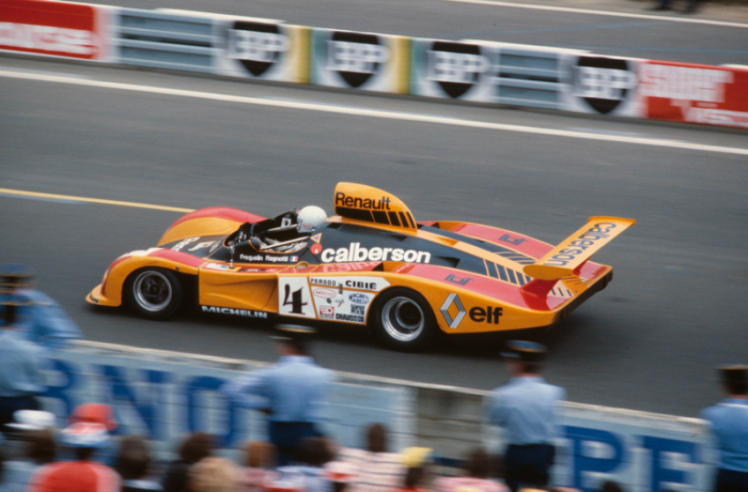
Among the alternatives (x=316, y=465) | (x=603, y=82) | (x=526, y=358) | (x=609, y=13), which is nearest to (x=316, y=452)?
(x=316, y=465)

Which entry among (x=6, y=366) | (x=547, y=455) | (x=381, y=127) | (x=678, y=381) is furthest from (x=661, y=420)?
(x=381, y=127)

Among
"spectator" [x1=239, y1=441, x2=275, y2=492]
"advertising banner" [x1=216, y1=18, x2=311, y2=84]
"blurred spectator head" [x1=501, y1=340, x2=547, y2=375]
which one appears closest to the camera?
"spectator" [x1=239, y1=441, x2=275, y2=492]

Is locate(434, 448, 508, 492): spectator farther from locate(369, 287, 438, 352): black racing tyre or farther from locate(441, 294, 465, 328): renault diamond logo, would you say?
locate(369, 287, 438, 352): black racing tyre

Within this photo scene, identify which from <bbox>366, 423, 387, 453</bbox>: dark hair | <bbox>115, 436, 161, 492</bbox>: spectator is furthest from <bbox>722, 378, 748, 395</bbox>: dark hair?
<bbox>115, 436, 161, 492</bbox>: spectator

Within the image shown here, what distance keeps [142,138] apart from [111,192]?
2.10 metres

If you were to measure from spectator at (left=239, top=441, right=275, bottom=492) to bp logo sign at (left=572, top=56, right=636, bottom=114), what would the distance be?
38.4ft

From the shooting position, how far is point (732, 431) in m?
5.01

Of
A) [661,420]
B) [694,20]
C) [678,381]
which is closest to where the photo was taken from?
[661,420]

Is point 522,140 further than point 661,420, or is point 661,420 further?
point 522,140

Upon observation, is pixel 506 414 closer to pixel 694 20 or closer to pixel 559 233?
pixel 559 233

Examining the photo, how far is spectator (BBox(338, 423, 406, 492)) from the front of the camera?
16.0 feet

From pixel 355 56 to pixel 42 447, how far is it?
12420 millimetres

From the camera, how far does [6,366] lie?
5719 millimetres

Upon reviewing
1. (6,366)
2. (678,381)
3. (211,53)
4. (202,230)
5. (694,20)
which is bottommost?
(678,381)
